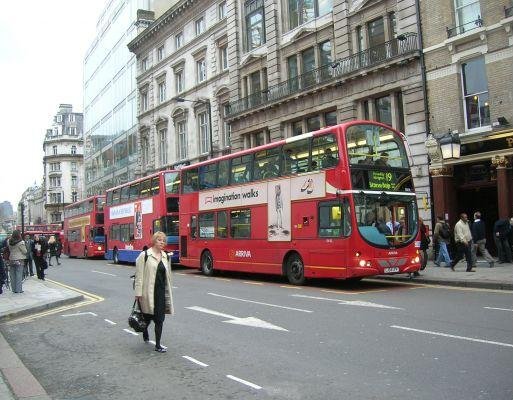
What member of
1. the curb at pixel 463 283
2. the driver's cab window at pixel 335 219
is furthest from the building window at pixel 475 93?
the driver's cab window at pixel 335 219

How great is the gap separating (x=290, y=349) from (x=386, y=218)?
830 centimetres

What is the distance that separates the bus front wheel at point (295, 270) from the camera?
16.8 meters

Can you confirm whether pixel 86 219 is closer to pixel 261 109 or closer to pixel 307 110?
pixel 261 109

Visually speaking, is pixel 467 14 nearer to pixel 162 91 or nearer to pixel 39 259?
pixel 39 259

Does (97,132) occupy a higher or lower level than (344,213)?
higher

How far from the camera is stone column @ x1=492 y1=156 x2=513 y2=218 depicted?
1970cm

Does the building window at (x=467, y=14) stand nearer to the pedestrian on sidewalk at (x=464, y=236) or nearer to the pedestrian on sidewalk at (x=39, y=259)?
the pedestrian on sidewalk at (x=464, y=236)

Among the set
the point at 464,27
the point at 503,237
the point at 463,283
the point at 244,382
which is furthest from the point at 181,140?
the point at 244,382

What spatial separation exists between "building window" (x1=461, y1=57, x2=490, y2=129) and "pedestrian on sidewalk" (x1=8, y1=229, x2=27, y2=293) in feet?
54.0

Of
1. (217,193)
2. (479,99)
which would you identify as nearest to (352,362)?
(217,193)

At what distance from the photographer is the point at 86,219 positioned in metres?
42.7

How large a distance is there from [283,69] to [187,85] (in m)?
13.5

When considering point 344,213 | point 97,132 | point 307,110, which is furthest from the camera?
point 97,132

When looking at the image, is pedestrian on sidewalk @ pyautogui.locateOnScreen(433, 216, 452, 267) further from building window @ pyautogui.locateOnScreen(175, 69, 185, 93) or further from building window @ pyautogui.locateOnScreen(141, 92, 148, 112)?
building window @ pyautogui.locateOnScreen(141, 92, 148, 112)
